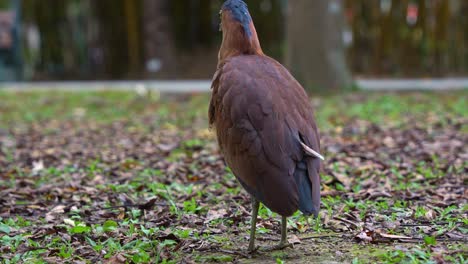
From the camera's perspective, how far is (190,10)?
784 inches

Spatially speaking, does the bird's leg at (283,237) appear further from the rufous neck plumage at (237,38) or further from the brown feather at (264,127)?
the rufous neck plumage at (237,38)

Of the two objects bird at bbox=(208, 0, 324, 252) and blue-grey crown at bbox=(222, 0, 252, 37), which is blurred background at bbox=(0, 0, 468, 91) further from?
bird at bbox=(208, 0, 324, 252)

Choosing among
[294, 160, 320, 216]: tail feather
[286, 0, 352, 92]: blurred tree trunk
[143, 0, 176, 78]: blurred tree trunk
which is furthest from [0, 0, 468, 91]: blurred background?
[294, 160, 320, 216]: tail feather

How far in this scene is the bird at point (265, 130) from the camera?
3.95 m

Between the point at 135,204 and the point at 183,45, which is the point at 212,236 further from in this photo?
the point at 183,45

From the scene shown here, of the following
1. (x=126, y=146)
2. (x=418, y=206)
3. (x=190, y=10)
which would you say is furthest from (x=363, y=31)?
(x=418, y=206)

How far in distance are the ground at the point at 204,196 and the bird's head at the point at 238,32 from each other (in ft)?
3.62

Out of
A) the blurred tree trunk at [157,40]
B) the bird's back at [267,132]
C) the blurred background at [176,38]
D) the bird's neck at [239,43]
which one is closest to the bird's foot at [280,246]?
the bird's back at [267,132]

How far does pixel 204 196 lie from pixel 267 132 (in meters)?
2.03

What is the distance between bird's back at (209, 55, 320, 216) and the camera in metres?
3.95

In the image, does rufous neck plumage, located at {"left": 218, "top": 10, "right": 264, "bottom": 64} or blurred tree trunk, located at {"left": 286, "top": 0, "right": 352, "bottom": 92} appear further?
blurred tree trunk, located at {"left": 286, "top": 0, "right": 352, "bottom": 92}

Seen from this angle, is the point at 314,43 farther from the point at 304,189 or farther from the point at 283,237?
the point at 304,189

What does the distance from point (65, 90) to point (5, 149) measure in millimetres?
6833

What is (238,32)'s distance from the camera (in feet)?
14.6
